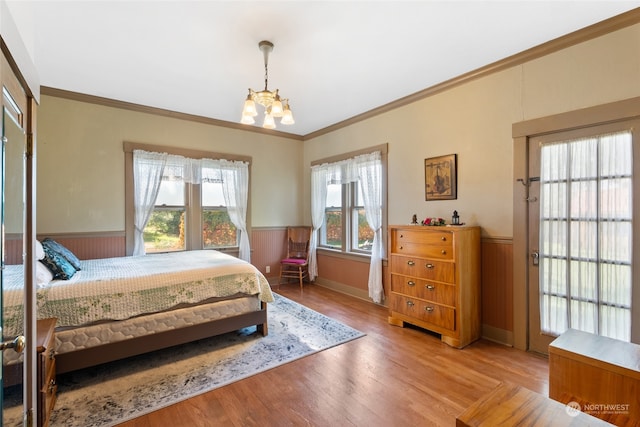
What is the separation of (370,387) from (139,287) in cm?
206

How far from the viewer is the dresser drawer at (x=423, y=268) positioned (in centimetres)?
297

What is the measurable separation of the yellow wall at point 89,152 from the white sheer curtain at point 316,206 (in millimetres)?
1651

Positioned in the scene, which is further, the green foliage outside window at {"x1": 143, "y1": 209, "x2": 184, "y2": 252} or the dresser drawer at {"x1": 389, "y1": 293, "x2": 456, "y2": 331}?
the green foliage outside window at {"x1": 143, "y1": 209, "x2": 184, "y2": 252}

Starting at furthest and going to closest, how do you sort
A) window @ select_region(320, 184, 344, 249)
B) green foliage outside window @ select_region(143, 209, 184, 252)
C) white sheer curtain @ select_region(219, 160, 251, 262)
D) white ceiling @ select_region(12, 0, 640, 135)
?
window @ select_region(320, 184, 344, 249), white sheer curtain @ select_region(219, 160, 251, 262), green foliage outside window @ select_region(143, 209, 184, 252), white ceiling @ select_region(12, 0, 640, 135)

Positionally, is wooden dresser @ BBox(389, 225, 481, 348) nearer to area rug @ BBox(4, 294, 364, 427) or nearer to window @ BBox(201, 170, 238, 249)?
area rug @ BBox(4, 294, 364, 427)

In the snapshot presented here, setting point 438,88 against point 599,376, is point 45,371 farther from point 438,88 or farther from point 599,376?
point 438,88

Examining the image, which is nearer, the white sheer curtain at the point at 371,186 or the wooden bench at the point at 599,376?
the wooden bench at the point at 599,376

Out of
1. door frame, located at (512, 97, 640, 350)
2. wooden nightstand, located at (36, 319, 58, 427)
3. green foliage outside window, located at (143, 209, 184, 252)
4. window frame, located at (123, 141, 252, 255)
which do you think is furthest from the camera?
green foliage outside window, located at (143, 209, 184, 252)

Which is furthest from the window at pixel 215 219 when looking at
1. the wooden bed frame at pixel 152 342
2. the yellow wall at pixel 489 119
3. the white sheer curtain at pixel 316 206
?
the yellow wall at pixel 489 119

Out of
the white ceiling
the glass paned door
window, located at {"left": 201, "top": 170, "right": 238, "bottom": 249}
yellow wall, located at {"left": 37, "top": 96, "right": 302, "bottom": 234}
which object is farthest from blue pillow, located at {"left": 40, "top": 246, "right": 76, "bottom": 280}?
the glass paned door

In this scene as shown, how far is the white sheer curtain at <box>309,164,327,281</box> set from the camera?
5254 mm

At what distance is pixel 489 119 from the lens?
3.10 m

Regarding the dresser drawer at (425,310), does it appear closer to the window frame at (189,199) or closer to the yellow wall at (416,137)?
the yellow wall at (416,137)

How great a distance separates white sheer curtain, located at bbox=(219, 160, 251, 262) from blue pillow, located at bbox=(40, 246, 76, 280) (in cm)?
244
